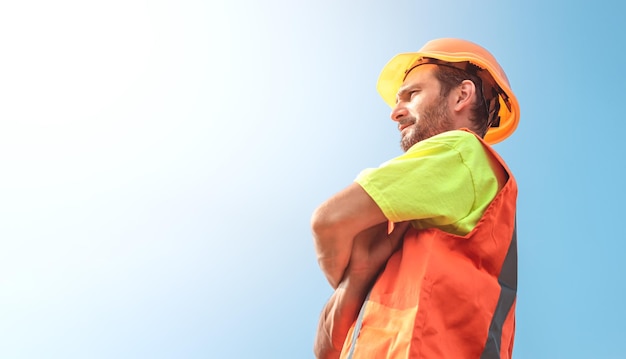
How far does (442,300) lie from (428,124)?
1.19 meters

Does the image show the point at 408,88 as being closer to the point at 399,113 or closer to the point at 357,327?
the point at 399,113

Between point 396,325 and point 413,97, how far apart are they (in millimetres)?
1503

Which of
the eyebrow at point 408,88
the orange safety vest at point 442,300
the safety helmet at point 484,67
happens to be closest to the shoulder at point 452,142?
the orange safety vest at point 442,300

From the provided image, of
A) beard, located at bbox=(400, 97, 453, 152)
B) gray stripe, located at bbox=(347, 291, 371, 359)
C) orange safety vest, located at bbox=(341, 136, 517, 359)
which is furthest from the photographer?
beard, located at bbox=(400, 97, 453, 152)

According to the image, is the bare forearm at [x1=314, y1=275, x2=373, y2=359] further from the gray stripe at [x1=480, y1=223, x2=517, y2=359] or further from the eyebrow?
the eyebrow

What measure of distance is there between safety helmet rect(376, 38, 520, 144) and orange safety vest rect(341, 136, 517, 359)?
1.16 m

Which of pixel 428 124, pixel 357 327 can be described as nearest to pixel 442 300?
pixel 357 327

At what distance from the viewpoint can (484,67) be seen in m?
3.84

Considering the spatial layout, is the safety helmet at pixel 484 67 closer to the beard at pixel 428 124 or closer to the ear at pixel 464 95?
the ear at pixel 464 95

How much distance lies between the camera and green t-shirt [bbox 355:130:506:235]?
2699 mm

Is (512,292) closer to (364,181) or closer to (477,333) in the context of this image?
(477,333)

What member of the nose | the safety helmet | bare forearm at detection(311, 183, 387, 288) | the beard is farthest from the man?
the safety helmet

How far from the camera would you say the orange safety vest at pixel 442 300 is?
253cm

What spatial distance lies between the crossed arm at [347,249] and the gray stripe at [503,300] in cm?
50
